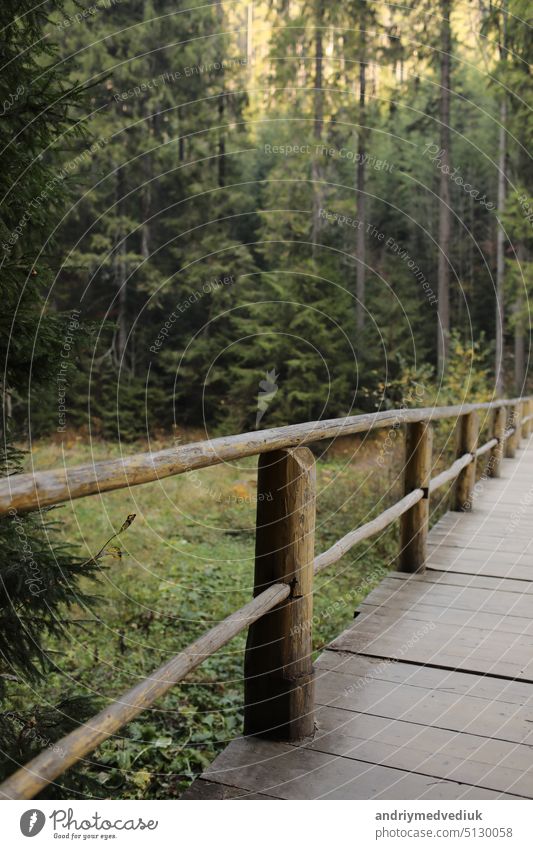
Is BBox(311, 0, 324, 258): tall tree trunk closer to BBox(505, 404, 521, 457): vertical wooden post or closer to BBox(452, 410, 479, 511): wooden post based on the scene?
BBox(505, 404, 521, 457): vertical wooden post

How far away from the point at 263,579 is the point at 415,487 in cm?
208

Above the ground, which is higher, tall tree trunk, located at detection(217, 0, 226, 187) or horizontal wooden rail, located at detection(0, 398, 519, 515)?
tall tree trunk, located at detection(217, 0, 226, 187)

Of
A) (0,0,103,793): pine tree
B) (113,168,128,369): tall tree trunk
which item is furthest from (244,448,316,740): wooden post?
(113,168,128,369): tall tree trunk

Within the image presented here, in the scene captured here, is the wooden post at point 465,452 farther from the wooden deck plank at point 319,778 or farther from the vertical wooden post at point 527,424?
the vertical wooden post at point 527,424

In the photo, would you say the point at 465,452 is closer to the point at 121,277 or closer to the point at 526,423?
the point at 526,423

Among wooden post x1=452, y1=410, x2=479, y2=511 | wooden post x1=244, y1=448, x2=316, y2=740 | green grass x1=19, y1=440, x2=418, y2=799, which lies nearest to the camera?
wooden post x1=244, y1=448, x2=316, y2=740

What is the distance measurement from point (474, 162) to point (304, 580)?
86.3 ft

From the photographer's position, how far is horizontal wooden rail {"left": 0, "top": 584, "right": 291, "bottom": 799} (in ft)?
4.24

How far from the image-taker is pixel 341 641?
3.06 metres

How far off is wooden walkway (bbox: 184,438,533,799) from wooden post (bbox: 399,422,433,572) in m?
0.10

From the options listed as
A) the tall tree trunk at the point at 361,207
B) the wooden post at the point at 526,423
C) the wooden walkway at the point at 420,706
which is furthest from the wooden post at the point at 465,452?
the tall tree trunk at the point at 361,207

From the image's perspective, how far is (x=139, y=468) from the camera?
1.54 metres
